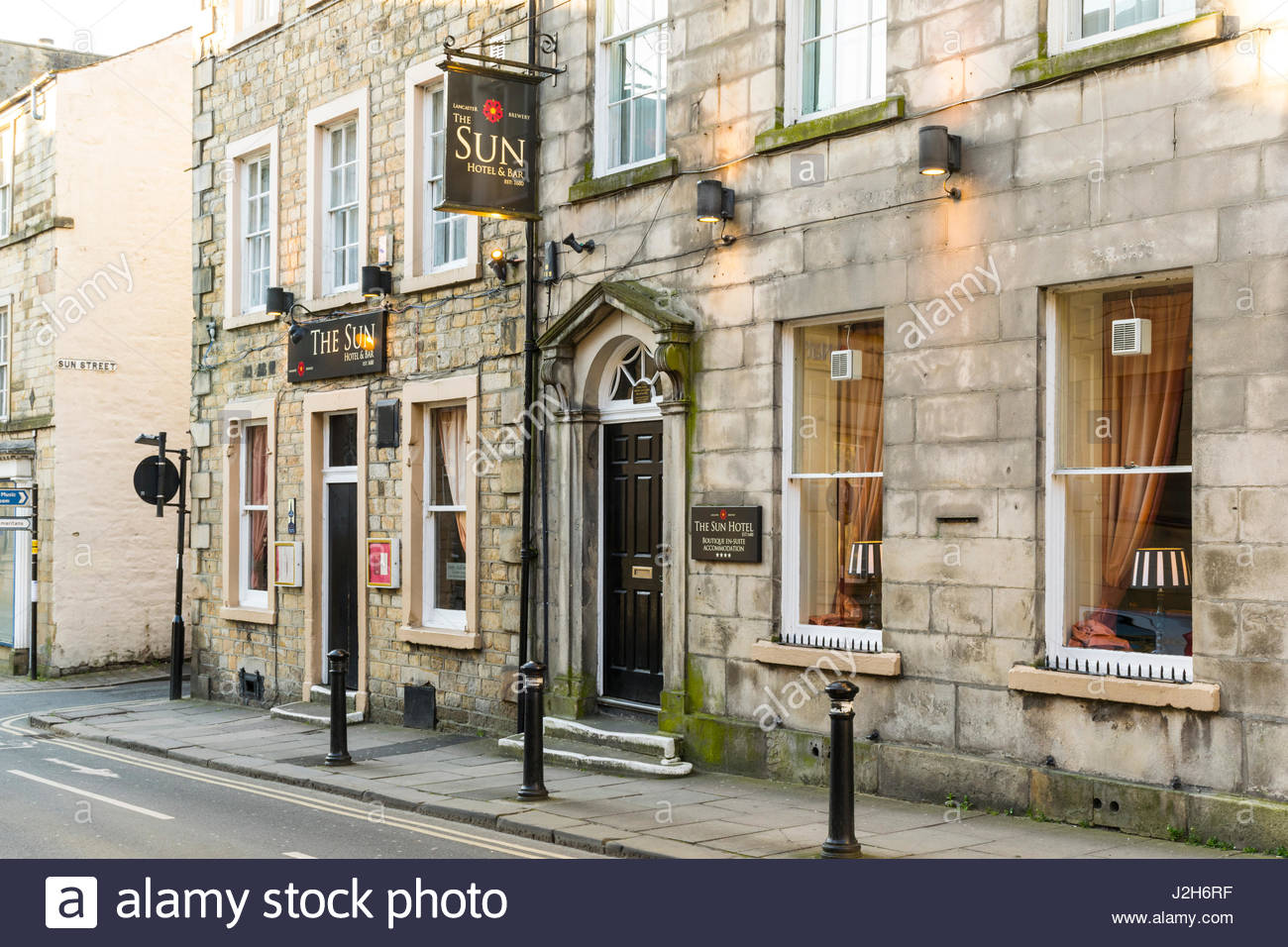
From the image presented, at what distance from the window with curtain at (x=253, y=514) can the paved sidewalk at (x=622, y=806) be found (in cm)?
355

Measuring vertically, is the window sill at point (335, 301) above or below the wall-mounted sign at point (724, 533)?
above

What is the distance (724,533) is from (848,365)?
5.52 feet

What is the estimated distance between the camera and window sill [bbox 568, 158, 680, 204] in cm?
1214

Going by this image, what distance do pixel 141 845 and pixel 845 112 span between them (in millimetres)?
6998

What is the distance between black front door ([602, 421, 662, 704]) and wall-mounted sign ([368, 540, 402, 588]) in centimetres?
325

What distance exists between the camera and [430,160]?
15.4 m

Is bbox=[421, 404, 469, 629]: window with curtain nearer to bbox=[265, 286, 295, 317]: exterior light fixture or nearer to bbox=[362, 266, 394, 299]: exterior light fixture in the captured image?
bbox=[362, 266, 394, 299]: exterior light fixture

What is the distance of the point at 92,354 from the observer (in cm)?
2367

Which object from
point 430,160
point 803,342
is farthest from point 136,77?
point 803,342

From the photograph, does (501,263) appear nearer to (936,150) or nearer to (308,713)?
(936,150)

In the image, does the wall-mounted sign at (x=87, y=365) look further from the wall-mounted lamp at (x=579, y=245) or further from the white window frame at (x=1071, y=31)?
the white window frame at (x=1071, y=31)

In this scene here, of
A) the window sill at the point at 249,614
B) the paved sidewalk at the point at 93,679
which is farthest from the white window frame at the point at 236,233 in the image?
the paved sidewalk at the point at 93,679

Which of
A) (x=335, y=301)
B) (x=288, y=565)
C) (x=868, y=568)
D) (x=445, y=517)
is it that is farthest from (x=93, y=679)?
(x=868, y=568)

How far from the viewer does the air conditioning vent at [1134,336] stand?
9.04m
